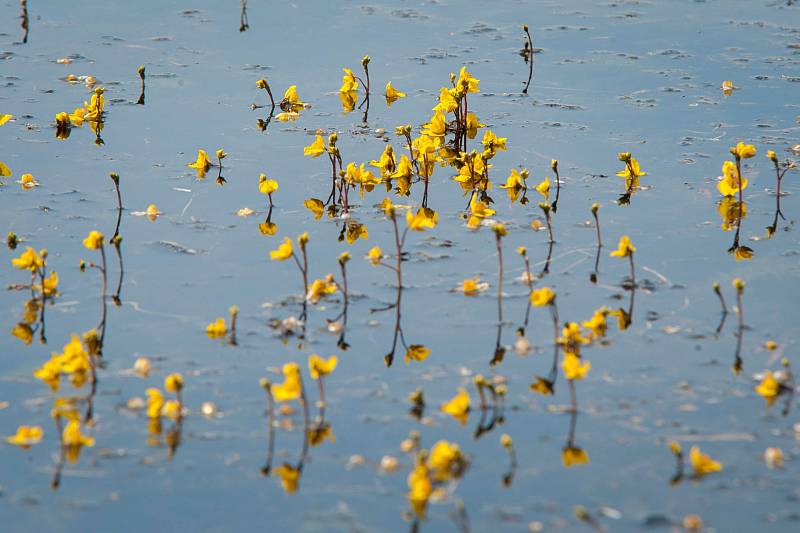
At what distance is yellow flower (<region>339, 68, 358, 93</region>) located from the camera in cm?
776

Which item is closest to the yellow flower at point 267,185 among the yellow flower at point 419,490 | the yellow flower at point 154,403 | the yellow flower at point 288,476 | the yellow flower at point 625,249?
the yellow flower at point 625,249

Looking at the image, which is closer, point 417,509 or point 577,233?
point 417,509

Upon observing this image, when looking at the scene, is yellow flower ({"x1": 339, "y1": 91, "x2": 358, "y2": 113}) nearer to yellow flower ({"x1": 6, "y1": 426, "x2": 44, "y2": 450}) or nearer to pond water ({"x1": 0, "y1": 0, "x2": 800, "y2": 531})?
pond water ({"x1": 0, "y1": 0, "x2": 800, "y2": 531})

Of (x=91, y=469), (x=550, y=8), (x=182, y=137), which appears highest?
(x=550, y=8)

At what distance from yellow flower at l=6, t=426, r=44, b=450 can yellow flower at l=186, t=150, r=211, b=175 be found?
2809 mm

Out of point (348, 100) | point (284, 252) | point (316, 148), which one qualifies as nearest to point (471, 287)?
point (284, 252)

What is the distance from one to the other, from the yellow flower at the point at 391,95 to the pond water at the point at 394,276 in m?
0.08

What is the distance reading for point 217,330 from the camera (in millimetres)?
4879

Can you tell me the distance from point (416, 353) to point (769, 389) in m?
1.40

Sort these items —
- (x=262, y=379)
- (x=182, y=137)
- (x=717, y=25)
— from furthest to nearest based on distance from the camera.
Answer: (x=717, y=25) < (x=182, y=137) < (x=262, y=379)

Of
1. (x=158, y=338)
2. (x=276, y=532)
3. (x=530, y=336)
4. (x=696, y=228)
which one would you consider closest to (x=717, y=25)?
(x=696, y=228)

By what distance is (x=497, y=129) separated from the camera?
752 cm

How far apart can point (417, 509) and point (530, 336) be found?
1355 mm

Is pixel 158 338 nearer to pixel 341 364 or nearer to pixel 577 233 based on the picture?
pixel 341 364
